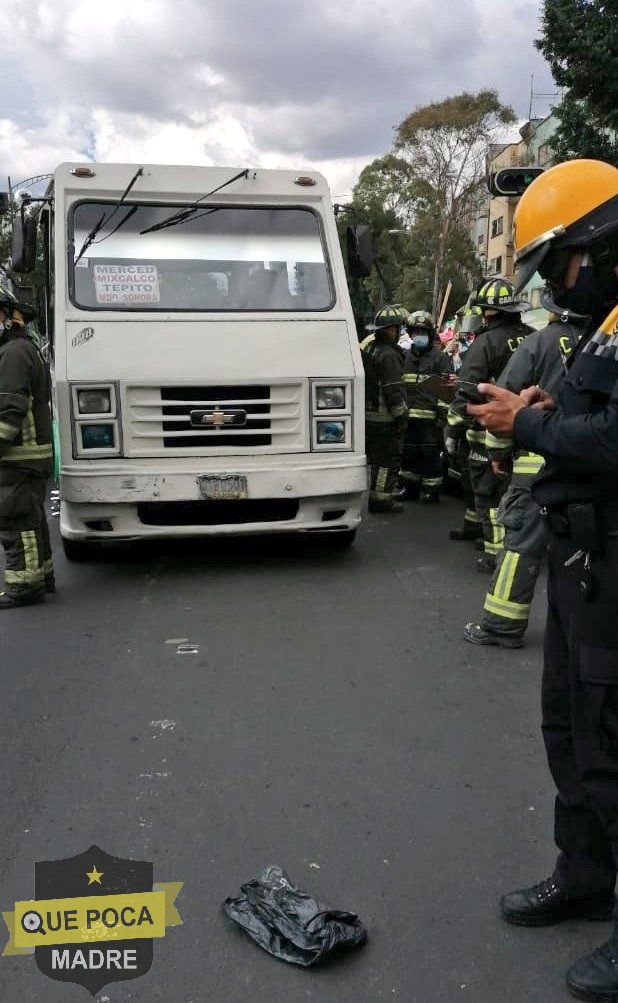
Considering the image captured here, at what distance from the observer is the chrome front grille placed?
18.9ft

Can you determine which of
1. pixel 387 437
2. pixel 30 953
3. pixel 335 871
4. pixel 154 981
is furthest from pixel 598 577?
pixel 387 437

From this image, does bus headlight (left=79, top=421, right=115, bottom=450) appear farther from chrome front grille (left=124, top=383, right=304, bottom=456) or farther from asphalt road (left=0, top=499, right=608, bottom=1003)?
asphalt road (left=0, top=499, right=608, bottom=1003)

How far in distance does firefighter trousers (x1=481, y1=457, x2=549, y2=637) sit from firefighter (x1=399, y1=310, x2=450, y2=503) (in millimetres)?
4313

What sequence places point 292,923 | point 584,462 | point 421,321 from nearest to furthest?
point 584,462, point 292,923, point 421,321

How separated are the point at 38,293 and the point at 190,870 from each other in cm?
580

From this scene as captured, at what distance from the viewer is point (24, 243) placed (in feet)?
20.6

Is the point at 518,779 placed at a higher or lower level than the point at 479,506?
lower

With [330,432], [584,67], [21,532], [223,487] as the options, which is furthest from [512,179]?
[584,67]

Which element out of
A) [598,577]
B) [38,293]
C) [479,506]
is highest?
[38,293]

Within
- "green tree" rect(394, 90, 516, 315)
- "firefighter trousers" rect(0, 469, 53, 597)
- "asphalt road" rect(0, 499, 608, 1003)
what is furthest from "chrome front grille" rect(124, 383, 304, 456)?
"green tree" rect(394, 90, 516, 315)

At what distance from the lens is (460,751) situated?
347cm

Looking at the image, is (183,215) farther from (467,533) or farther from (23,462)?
(467,533)

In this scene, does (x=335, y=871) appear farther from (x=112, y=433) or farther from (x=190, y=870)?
(x=112, y=433)
